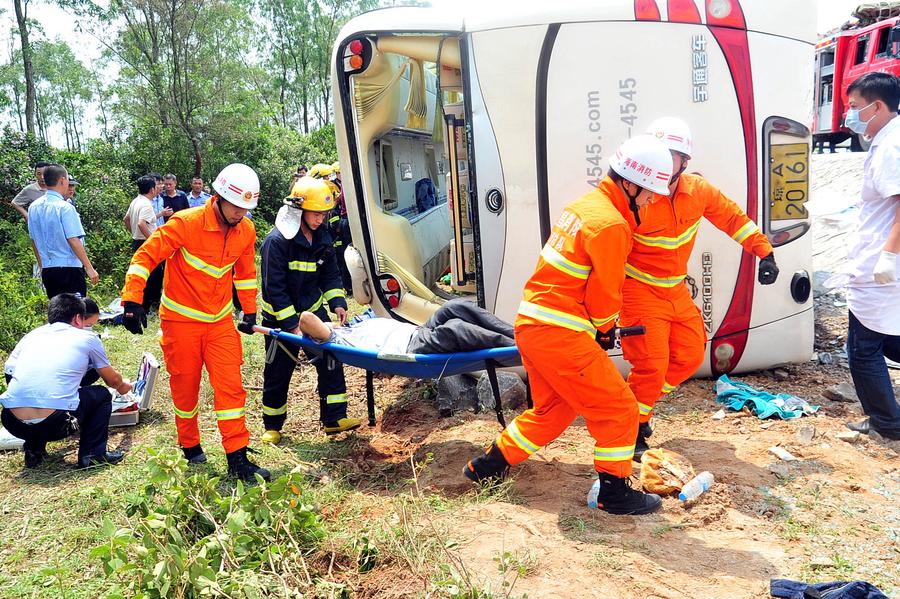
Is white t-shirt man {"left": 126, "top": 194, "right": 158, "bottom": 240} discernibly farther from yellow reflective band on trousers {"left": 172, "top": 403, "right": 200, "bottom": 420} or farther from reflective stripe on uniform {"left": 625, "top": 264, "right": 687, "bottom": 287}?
reflective stripe on uniform {"left": 625, "top": 264, "right": 687, "bottom": 287}

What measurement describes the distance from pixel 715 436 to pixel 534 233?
64.5 inches

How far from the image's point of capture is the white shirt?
350cm

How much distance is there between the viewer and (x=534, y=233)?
14.4 ft

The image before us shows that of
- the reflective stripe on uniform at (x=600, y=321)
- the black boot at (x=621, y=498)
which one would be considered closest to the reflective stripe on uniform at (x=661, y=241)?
the reflective stripe on uniform at (x=600, y=321)

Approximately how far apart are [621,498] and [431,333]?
1380mm

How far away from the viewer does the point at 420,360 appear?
12.5 feet

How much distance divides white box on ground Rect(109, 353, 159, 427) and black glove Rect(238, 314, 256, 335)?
4.26 ft

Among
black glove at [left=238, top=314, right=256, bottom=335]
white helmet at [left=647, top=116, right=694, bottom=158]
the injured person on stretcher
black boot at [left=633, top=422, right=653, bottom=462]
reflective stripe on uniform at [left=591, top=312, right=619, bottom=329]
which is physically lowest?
black boot at [left=633, top=422, right=653, bottom=462]

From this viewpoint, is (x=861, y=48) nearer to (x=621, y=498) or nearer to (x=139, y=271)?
(x=621, y=498)

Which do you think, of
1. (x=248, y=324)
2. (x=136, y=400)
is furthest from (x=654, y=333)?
(x=136, y=400)

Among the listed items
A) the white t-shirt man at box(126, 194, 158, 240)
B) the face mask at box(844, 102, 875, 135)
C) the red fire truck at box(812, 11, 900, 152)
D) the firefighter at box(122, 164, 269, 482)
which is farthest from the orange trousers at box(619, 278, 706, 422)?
the red fire truck at box(812, 11, 900, 152)

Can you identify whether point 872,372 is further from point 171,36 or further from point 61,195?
point 171,36

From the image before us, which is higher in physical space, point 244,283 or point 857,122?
point 857,122

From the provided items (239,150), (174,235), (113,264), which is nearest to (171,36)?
(239,150)
